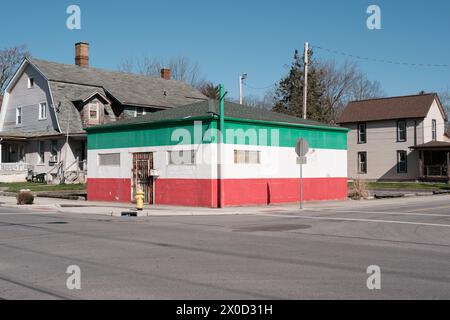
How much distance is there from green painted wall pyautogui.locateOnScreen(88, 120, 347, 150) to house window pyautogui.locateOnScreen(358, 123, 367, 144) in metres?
26.4

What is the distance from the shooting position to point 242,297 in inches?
296

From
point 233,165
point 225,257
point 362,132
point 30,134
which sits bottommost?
point 225,257

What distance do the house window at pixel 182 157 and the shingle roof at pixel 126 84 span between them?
68.3 ft

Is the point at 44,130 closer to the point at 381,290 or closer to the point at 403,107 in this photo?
the point at 403,107

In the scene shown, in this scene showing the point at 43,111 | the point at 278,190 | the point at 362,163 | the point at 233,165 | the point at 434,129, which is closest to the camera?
the point at 233,165

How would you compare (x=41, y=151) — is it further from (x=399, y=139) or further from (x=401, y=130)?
(x=401, y=130)

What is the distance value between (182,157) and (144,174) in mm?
2779

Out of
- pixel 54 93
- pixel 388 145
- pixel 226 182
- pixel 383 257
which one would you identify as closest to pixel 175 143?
pixel 226 182

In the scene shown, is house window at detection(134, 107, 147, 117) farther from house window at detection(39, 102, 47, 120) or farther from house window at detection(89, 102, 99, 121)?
house window at detection(39, 102, 47, 120)

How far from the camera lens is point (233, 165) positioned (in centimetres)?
2523

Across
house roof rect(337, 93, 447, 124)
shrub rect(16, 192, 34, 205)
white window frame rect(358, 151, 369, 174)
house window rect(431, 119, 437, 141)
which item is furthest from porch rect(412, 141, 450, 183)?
shrub rect(16, 192, 34, 205)

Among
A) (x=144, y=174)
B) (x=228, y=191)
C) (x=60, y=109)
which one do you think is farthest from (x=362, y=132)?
(x=228, y=191)

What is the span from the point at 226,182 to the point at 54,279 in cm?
1637

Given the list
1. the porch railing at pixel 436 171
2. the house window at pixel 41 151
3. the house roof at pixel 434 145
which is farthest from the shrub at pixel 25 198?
the porch railing at pixel 436 171
